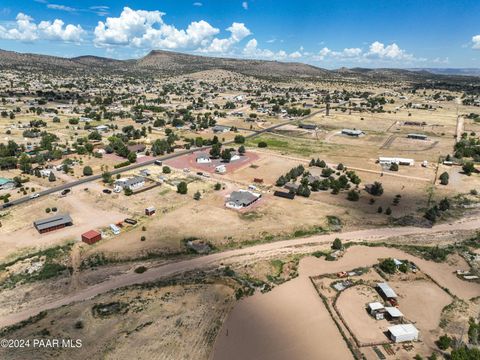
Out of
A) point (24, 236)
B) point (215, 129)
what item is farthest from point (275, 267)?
point (215, 129)

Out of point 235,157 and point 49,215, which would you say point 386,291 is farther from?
point 235,157

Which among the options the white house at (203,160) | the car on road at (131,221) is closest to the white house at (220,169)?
the white house at (203,160)

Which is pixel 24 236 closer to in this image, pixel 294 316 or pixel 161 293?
pixel 161 293

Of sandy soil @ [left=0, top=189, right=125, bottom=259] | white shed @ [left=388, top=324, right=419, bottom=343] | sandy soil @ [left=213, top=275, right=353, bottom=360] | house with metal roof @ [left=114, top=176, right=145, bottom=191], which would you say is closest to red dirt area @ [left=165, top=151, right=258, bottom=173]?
house with metal roof @ [left=114, top=176, right=145, bottom=191]

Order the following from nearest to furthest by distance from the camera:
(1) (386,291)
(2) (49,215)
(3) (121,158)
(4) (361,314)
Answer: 1. (4) (361,314)
2. (1) (386,291)
3. (2) (49,215)
4. (3) (121,158)

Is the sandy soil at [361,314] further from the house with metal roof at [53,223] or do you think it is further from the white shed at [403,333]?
the house with metal roof at [53,223]

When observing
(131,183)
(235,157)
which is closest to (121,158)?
(131,183)

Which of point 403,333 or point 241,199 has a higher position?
point 241,199
